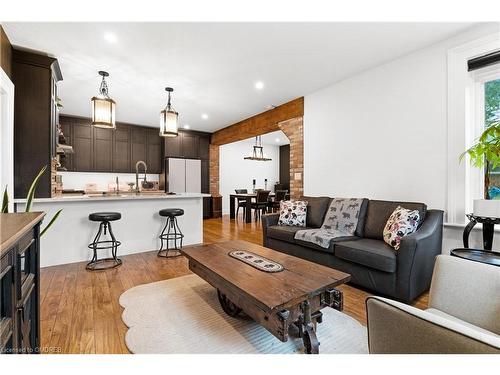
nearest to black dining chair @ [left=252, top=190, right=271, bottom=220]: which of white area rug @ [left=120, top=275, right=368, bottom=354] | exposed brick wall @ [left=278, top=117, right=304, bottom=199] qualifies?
exposed brick wall @ [left=278, top=117, right=304, bottom=199]

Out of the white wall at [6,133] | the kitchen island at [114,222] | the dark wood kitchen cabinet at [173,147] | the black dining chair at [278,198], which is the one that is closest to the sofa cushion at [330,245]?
the kitchen island at [114,222]

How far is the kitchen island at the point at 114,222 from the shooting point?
326 cm

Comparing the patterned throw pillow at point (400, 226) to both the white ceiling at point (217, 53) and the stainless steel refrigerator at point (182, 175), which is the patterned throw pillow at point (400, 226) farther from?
the stainless steel refrigerator at point (182, 175)

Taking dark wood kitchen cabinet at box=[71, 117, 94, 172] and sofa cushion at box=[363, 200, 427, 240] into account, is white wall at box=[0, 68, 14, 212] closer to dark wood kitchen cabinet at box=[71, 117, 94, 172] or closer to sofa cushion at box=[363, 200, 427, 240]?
dark wood kitchen cabinet at box=[71, 117, 94, 172]

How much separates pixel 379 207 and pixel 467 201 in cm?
84

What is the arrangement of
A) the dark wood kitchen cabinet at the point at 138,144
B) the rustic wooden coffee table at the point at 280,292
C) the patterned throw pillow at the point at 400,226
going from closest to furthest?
the rustic wooden coffee table at the point at 280,292, the patterned throw pillow at the point at 400,226, the dark wood kitchen cabinet at the point at 138,144

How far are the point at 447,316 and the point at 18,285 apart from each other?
80.0 inches

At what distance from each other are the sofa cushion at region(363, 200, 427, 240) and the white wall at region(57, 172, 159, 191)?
5852mm

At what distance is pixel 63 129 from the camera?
562 centimetres

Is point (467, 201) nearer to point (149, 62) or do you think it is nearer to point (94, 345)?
point (94, 345)

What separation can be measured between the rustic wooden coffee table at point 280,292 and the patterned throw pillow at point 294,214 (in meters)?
1.62

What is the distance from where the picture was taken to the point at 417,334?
0.77 m

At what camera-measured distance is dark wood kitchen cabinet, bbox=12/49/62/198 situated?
2.96 m
